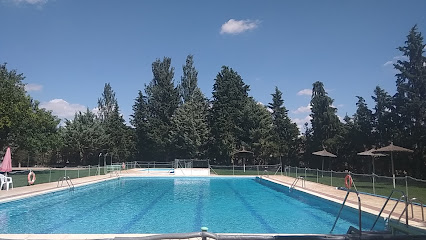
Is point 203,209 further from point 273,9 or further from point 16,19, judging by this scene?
point 16,19

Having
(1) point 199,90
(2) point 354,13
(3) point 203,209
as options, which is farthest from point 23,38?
(1) point 199,90

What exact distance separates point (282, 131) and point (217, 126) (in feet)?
26.9

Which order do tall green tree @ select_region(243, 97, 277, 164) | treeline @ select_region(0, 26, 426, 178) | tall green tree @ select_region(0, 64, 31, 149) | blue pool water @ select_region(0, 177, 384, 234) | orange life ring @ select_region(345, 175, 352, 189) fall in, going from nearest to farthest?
blue pool water @ select_region(0, 177, 384, 234)
orange life ring @ select_region(345, 175, 352, 189)
tall green tree @ select_region(0, 64, 31, 149)
treeline @ select_region(0, 26, 426, 178)
tall green tree @ select_region(243, 97, 277, 164)

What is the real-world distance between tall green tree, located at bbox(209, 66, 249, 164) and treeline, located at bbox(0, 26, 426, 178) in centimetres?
12

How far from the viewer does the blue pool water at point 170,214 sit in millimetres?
9039

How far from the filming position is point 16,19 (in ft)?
43.0

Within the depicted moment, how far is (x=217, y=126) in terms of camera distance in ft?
126

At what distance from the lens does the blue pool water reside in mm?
9039

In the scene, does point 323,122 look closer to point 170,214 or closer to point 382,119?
point 382,119

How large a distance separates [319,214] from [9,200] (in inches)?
448

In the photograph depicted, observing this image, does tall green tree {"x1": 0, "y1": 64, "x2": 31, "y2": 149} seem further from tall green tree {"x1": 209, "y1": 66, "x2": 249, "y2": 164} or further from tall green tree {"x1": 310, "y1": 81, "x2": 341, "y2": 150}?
tall green tree {"x1": 310, "y1": 81, "x2": 341, "y2": 150}

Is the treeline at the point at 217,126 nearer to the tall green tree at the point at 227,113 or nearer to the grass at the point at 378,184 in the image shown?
the tall green tree at the point at 227,113

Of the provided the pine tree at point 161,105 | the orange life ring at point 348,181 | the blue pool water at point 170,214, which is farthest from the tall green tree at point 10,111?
the orange life ring at point 348,181

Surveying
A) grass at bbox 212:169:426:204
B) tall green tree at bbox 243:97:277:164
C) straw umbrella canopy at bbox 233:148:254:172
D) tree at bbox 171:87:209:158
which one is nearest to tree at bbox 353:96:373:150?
grass at bbox 212:169:426:204
